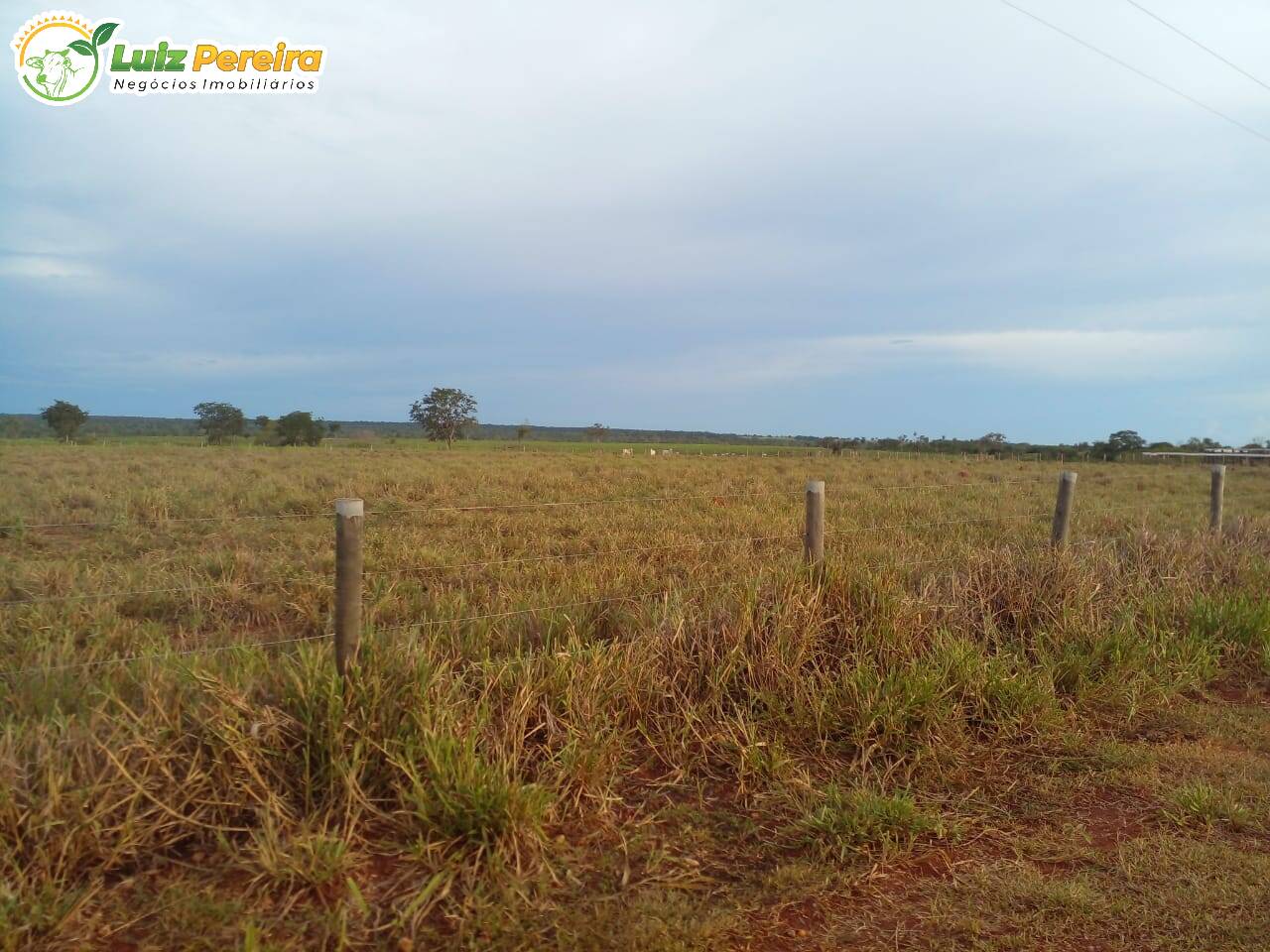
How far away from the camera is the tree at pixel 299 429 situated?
59969 millimetres

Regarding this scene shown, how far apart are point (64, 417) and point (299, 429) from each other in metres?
14.3

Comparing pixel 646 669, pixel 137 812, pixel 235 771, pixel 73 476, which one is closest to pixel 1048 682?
pixel 646 669

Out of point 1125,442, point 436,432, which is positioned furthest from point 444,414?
point 1125,442

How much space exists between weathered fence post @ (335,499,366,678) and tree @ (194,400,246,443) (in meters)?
53.5

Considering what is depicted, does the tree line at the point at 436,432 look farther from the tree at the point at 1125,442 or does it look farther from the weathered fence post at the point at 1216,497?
the weathered fence post at the point at 1216,497

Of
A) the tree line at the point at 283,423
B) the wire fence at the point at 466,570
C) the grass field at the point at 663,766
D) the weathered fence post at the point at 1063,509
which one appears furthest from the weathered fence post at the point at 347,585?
the tree line at the point at 283,423

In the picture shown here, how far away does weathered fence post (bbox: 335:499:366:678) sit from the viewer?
12.8ft

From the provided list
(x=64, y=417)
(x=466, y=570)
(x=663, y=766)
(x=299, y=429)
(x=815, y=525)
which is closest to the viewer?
(x=663, y=766)

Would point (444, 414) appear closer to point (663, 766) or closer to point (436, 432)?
point (436, 432)

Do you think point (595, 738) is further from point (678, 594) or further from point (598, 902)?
point (678, 594)

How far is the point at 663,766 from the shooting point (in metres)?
4.32

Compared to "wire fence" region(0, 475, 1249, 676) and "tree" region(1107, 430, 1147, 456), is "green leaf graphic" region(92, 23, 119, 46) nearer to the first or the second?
"wire fence" region(0, 475, 1249, 676)

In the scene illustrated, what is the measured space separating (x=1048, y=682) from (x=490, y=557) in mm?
6265

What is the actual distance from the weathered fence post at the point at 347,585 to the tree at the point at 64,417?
55617mm
